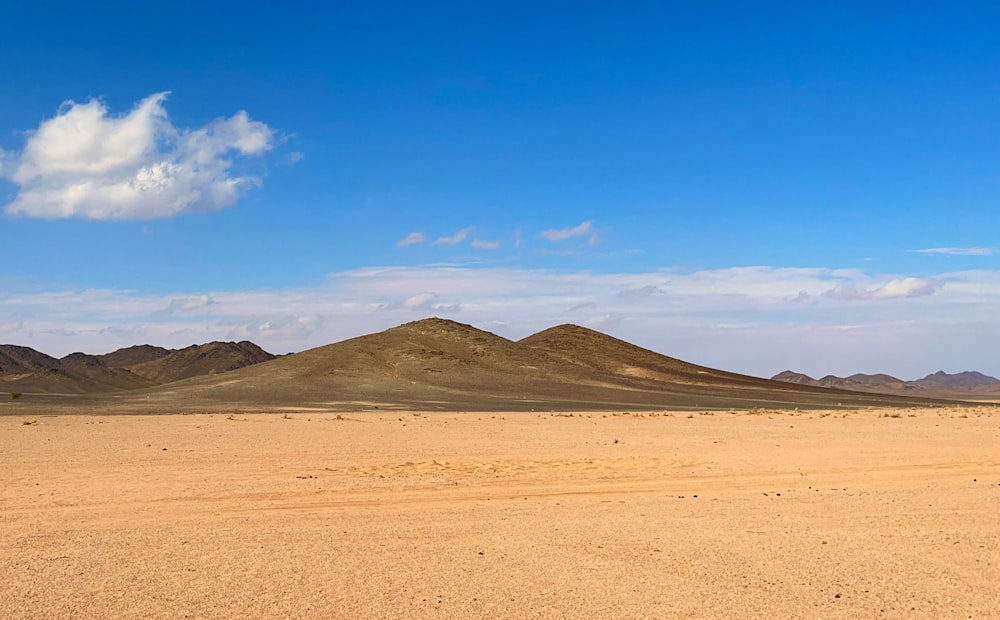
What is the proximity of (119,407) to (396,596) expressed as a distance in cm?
4931

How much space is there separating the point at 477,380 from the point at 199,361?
9626 centimetres

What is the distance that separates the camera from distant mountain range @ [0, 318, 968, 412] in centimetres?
5906

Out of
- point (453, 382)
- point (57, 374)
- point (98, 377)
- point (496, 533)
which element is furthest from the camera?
point (98, 377)

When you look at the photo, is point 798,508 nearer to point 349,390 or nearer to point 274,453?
point 274,453

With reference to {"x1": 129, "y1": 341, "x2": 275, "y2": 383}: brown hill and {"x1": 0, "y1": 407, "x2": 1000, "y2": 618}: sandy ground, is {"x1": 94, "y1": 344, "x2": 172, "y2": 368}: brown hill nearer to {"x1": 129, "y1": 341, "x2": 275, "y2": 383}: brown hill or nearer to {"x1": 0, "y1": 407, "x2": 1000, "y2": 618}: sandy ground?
{"x1": 129, "y1": 341, "x2": 275, "y2": 383}: brown hill

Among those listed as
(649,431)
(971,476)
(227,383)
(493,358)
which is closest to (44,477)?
(971,476)

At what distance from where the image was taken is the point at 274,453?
73.6ft

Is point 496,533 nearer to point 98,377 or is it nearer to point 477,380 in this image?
point 477,380

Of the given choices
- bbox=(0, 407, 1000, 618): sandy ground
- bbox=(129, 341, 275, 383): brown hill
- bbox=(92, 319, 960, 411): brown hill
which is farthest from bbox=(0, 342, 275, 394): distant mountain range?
bbox=(0, 407, 1000, 618): sandy ground

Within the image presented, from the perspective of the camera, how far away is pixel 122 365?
175500 mm

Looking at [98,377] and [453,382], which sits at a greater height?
[98,377]

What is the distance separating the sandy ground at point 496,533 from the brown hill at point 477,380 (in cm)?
3242

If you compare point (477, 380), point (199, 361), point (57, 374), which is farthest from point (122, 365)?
point (477, 380)

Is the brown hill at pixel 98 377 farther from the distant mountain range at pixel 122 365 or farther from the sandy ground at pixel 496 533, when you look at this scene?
the sandy ground at pixel 496 533
